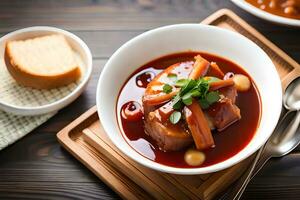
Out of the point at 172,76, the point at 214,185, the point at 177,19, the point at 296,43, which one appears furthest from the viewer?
the point at 177,19

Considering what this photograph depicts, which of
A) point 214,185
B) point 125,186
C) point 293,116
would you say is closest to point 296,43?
point 293,116

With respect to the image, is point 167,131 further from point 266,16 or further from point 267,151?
point 266,16

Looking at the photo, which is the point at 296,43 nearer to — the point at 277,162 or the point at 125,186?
the point at 277,162

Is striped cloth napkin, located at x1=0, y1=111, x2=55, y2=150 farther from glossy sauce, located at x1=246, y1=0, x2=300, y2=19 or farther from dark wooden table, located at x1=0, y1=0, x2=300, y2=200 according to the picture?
glossy sauce, located at x1=246, y1=0, x2=300, y2=19

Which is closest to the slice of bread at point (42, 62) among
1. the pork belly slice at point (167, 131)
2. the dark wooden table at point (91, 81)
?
the dark wooden table at point (91, 81)

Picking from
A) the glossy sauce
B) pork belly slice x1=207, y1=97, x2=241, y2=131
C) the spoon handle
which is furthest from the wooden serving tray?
the glossy sauce

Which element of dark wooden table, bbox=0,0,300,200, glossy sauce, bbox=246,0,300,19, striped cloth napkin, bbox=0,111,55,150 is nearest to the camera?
dark wooden table, bbox=0,0,300,200

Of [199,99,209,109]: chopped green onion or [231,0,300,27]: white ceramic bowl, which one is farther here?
[231,0,300,27]: white ceramic bowl
